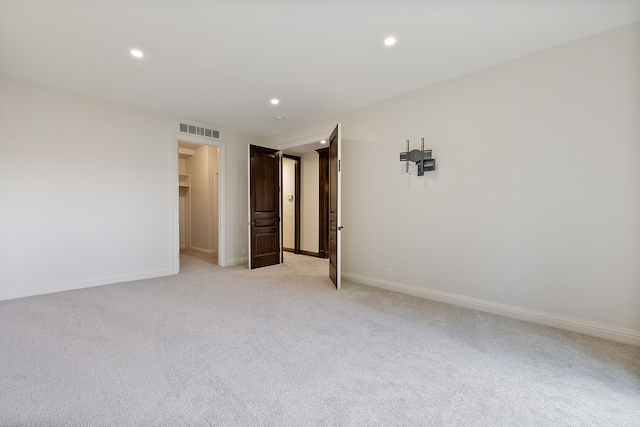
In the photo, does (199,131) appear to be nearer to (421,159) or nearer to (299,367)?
(421,159)

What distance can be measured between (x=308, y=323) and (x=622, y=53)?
3914 millimetres

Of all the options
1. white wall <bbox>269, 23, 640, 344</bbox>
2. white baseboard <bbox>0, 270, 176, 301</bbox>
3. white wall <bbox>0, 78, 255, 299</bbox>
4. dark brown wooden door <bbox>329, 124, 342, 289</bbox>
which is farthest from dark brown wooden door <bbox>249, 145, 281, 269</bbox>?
white wall <bbox>269, 23, 640, 344</bbox>

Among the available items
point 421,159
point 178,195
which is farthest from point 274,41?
point 178,195

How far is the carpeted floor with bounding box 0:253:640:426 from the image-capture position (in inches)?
64.7

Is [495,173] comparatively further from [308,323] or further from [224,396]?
[224,396]

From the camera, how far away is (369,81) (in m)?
3.63

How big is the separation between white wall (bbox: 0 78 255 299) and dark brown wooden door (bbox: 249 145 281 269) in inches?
57.5

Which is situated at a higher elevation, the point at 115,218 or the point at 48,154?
the point at 48,154

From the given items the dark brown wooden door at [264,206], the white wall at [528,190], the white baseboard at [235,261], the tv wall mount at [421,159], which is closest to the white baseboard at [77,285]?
the white baseboard at [235,261]

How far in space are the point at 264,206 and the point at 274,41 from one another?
11.6 ft

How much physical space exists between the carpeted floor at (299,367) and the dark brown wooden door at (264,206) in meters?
2.21

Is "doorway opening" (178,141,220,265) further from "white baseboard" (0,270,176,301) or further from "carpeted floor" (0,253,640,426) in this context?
"carpeted floor" (0,253,640,426)

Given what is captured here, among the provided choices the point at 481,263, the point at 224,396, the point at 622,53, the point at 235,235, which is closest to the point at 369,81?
the point at 622,53

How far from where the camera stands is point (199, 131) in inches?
211
